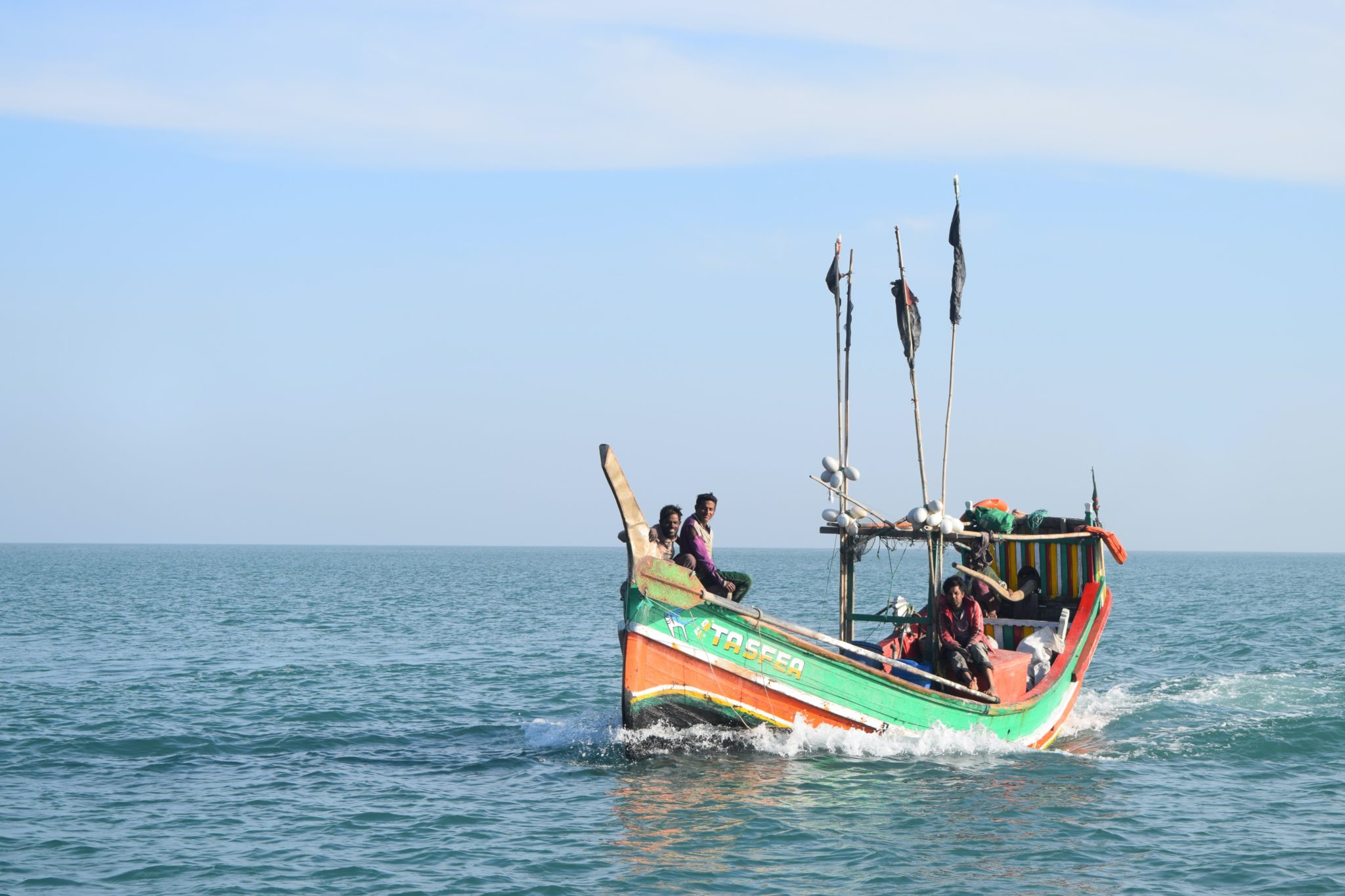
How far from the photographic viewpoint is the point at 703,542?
1565 cm

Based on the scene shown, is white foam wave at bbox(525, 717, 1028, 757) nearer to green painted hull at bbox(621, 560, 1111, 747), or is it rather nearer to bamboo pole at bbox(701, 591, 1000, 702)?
green painted hull at bbox(621, 560, 1111, 747)

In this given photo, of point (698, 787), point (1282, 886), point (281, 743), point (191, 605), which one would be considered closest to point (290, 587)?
point (191, 605)

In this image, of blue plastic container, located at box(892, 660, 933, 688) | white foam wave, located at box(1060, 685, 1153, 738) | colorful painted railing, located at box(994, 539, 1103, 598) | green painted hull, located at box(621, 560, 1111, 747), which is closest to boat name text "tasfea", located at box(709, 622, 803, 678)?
green painted hull, located at box(621, 560, 1111, 747)

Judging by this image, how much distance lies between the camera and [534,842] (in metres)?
12.6

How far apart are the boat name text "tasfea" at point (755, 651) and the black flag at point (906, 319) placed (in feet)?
15.5

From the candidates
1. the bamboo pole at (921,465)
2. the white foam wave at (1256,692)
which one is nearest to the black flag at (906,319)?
the bamboo pole at (921,465)

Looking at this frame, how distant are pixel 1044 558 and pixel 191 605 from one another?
39267 mm

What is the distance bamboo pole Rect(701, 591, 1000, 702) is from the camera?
47.9 feet

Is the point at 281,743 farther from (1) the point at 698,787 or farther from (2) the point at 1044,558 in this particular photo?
(2) the point at 1044,558

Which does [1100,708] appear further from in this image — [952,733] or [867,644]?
[952,733]

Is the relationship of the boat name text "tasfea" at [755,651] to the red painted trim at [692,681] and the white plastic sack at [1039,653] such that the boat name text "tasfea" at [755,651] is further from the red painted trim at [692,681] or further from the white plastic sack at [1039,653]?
the white plastic sack at [1039,653]

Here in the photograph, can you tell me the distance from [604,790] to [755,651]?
89.7 inches

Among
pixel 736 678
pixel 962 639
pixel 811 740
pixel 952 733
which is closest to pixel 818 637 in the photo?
pixel 736 678

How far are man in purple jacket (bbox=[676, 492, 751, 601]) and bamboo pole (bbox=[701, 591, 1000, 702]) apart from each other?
583 mm
